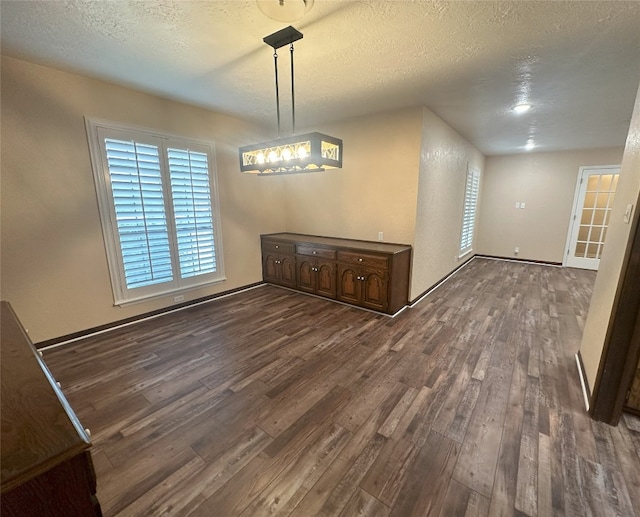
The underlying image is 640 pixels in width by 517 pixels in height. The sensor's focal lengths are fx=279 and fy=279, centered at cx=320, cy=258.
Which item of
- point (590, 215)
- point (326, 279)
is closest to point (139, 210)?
point (326, 279)

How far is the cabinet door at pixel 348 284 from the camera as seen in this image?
3.83 meters

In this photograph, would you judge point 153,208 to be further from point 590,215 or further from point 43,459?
point 590,215

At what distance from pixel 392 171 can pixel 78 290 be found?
12.8 feet

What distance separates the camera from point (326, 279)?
4.15 meters

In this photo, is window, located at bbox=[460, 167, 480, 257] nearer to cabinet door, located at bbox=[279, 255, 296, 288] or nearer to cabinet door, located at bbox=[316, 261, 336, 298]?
cabinet door, located at bbox=[316, 261, 336, 298]

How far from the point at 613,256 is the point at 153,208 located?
4.47 m

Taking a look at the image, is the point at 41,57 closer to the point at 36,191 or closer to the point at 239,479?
the point at 36,191

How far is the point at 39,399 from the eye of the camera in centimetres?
101

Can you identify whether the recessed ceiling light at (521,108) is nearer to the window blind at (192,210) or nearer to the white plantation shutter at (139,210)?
the window blind at (192,210)

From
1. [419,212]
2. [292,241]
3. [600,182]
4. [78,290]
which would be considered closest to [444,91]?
[419,212]

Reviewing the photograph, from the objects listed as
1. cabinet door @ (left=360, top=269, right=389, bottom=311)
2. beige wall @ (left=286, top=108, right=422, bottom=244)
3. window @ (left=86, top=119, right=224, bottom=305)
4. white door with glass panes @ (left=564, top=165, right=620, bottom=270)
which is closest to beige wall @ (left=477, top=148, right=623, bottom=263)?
white door with glass panes @ (left=564, top=165, right=620, bottom=270)

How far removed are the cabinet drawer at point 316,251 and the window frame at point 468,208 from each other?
3248mm

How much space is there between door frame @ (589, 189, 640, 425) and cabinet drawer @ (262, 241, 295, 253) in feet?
11.7

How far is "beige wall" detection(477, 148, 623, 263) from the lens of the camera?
6016mm
